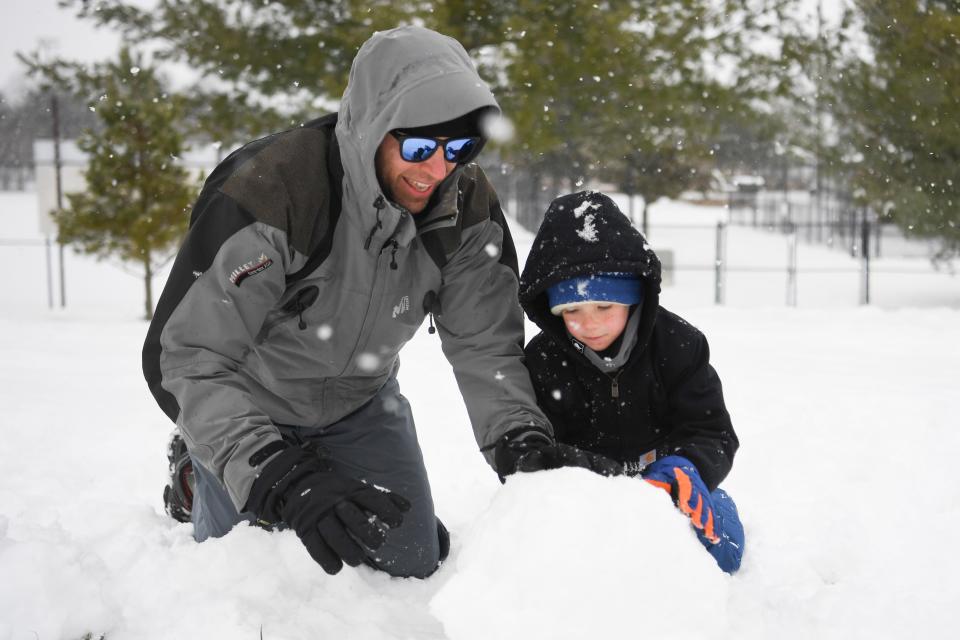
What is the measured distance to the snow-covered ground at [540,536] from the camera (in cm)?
191

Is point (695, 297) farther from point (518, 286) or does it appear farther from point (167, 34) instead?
point (518, 286)

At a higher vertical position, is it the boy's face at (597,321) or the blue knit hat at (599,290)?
the blue knit hat at (599,290)

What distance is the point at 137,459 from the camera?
4.88 meters

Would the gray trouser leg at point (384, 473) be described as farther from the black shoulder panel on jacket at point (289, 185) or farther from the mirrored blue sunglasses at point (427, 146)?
the mirrored blue sunglasses at point (427, 146)

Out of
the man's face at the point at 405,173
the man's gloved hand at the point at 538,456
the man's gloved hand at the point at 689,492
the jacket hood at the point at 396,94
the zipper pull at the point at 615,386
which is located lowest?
the man's gloved hand at the point at 689,492

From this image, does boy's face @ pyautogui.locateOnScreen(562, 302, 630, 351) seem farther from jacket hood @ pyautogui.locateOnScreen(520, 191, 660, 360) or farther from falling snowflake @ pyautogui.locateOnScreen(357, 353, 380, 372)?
falling snowflake @ pyautogui.locateOnScreen(357, 353, 380, 372)

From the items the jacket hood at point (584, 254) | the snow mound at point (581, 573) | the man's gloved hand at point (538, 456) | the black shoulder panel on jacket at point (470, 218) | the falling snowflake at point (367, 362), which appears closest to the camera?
the snow mound at point (581, 573)

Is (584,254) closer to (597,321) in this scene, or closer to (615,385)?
(597,321)

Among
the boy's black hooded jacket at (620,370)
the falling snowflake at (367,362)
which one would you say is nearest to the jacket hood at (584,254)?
the boy's black hooded jacket at (620,370)

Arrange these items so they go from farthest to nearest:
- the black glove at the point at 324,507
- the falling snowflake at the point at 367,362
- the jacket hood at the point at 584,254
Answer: the falling snowflake at the point at 367,362, the jacket hood at the point at 584,254, the black glove at the point at 324,507

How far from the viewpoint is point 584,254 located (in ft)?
9.30

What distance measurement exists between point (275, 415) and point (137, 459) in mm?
2087

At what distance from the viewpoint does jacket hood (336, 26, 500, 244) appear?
8.39 ft

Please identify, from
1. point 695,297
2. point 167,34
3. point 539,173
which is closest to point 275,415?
point 167,34
